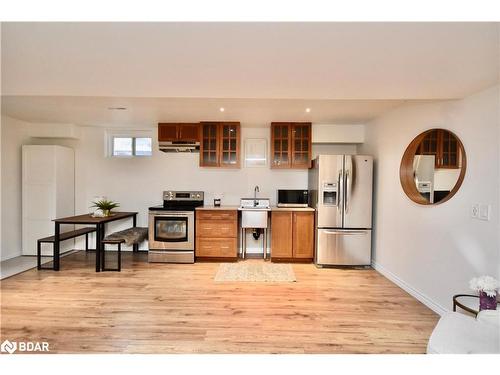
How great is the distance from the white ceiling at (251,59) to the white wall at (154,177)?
2743mm

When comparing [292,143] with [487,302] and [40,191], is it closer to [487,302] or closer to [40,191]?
[487,302]

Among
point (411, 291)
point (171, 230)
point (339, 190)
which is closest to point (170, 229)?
point (171, 230)

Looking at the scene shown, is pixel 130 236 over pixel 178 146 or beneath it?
beneath

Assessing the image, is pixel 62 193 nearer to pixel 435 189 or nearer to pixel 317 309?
pixel 317 309

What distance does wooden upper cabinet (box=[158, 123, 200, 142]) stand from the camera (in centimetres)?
470

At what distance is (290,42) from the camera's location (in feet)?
5.04

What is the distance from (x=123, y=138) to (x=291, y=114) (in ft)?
10.8

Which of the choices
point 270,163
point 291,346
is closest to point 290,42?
point 291,346

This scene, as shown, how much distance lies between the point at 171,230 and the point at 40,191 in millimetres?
2414

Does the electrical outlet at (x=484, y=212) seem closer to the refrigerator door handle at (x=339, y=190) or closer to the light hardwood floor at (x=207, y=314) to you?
the light hardwood floor at (x=207, y=314)

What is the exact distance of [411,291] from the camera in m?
3.29

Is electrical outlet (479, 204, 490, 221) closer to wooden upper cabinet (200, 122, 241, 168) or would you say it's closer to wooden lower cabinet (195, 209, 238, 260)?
wooden lower cabinet (195, 209, 238, 260)

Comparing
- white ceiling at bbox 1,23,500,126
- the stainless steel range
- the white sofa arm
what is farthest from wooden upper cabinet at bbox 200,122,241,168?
the white sofa arm
